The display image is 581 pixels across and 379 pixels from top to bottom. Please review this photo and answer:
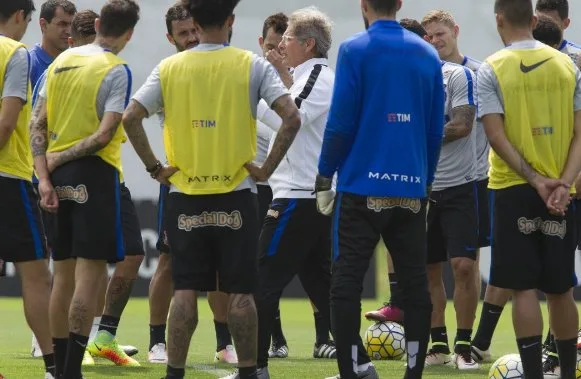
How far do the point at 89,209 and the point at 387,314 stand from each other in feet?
10.0

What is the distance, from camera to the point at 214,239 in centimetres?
622

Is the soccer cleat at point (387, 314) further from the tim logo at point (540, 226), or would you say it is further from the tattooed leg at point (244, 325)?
the tattooed leg at point (244, 325)

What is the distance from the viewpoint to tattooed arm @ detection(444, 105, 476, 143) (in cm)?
859

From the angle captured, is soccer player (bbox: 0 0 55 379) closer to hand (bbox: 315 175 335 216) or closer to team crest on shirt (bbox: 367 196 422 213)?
hand (bbox: 315 175 335 216)

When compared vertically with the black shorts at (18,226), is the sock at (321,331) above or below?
below

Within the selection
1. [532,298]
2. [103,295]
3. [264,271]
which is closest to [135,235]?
[103,295]

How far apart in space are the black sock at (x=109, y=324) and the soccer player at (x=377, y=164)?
2.61 metres

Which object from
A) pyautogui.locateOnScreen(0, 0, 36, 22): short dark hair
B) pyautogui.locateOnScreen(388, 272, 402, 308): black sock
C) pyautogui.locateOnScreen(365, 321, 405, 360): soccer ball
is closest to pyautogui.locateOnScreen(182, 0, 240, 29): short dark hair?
pyautogui.locateOnScreen(0, 0, 36, 22): short dark hair

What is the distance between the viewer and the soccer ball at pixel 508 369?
23.3 feet

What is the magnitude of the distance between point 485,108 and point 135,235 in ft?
10.2

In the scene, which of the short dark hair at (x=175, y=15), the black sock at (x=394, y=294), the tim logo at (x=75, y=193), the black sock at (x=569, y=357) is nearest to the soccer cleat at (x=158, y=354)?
the black sock at (x=394, y=294)

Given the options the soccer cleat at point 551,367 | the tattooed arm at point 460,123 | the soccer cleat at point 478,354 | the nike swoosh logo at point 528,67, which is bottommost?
the soccer cleat at point 478,354

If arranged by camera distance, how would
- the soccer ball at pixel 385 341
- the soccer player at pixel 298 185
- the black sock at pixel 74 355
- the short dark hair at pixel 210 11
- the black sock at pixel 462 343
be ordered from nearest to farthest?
the short dark hair at pixel 210 11
the black sock at pixel 74 355
the soccer player at pixel 298 185
the black sock at pixel 462 343
the soccer ball at pixel 385 341

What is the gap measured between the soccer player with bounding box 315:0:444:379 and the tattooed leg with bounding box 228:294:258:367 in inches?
17.1
